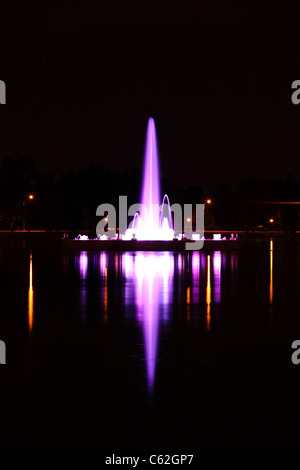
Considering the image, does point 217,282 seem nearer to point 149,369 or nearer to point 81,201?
point 149,369

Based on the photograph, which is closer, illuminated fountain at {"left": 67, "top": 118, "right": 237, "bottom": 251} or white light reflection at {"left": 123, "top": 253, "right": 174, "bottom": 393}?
white light reflection at {"left": 123, "top": 253, "right": 174, "bottom": 393}

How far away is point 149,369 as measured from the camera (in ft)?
29.7

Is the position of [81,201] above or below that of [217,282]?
above

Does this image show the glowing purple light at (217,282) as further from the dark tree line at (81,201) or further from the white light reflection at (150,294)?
the dark tree line at (81,201)

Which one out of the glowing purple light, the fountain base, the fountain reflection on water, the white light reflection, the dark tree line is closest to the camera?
the white light reflection

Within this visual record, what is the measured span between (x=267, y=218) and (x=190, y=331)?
10719cm

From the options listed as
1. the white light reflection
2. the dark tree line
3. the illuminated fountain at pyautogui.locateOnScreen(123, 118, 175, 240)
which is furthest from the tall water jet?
the dark tree line

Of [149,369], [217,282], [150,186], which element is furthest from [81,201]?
[149,369]

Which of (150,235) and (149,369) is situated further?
(150,235)

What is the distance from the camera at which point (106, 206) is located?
10388cm

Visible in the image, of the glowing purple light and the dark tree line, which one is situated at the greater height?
the dark tree line

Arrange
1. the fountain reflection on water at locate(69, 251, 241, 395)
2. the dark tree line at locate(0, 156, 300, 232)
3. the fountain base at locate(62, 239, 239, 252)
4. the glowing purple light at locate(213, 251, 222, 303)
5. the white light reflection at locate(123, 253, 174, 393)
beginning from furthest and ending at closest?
the dark tree line at locate(0, 156, 300, 232), the fountain base at locate(62, 239, 239, 252), the glowing purple light at locate(213, 251, 222, 303), the fountain reflection on water at locate(69, 251, 241, 395), the white light reflection at locate(123, 253, 174, 393)

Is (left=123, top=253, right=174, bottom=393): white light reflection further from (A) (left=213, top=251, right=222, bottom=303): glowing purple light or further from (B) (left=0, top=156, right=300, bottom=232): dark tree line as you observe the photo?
(B) (left=0, top=156, right=300, bottom=232): dark tree line

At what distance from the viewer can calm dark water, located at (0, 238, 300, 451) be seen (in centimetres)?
651
